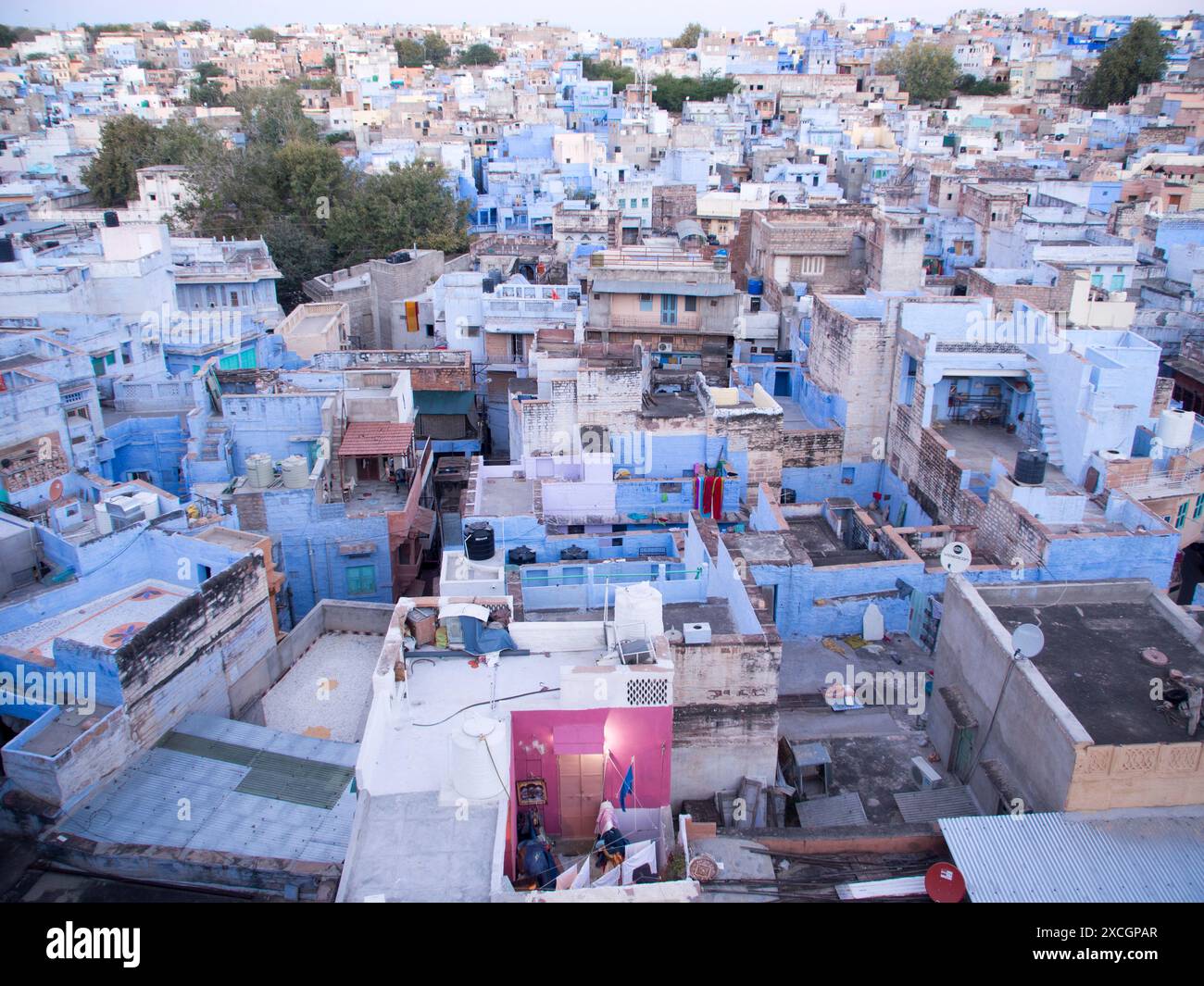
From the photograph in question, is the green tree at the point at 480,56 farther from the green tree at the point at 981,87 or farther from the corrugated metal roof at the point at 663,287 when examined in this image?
the corrugated metal roof at the point at 663,287

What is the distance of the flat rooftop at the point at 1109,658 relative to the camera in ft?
40.2

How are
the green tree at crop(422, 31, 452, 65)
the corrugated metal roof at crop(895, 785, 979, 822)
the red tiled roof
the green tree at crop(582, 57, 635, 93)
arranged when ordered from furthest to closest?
the green tree at crop(422, 31, 452, 65) → the green tree at crop(582, 57, 635, 93) → the red tiled roof → the corrugated metal roof at crop(895, 785, 979, 822)

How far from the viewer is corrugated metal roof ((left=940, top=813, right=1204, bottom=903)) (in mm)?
10641

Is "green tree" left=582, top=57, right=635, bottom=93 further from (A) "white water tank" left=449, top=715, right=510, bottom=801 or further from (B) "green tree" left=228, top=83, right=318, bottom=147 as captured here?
(A) "white water tank" left=449, top=715, right=510, bottom=801

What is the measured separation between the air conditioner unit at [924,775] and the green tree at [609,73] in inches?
3969

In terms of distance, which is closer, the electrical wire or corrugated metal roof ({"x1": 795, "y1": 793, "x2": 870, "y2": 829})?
the electrical wire

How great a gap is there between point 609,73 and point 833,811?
11379 centimetres

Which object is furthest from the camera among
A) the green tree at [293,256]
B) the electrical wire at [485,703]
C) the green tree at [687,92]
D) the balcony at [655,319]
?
the green tree at [687,92]

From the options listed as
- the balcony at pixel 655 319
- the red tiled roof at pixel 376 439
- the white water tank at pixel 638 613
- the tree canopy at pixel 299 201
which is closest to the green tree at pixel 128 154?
the tree canopy at pixel 299 201

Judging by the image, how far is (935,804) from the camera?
46.9ft

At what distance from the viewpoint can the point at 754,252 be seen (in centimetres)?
3859

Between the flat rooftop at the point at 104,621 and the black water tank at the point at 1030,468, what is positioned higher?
the black water tank at the point at 1030,468

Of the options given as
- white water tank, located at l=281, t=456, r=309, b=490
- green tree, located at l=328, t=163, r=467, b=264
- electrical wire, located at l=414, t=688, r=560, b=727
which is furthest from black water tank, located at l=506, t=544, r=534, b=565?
green tree, located at l=328, t=163, r=467, b=264

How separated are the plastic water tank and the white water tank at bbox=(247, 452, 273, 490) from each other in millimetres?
6819
